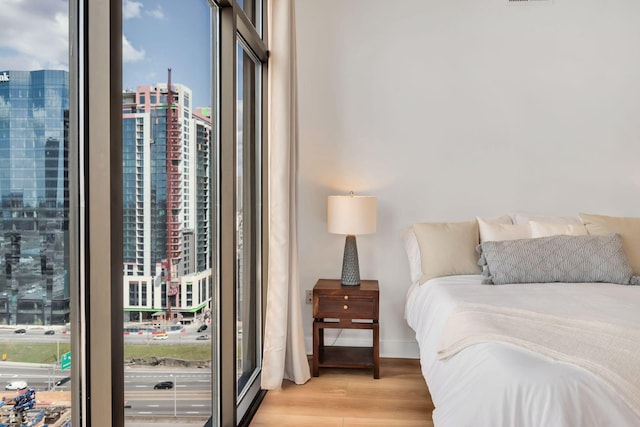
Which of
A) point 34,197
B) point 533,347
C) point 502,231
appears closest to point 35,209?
point 34,197

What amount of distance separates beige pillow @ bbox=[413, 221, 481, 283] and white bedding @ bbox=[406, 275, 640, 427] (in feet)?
2.34

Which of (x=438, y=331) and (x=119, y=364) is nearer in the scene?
(x=119, y=364)

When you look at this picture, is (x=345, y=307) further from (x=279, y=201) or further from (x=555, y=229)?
(x=555, y=229)

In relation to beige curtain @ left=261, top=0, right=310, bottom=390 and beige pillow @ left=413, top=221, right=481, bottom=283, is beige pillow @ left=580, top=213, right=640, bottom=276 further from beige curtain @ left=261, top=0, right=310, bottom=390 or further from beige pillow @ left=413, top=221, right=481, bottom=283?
beige curtain @ left=261, top=0, right=310, bottom=390

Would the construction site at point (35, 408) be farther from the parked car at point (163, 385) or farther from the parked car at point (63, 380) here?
the parked car at point (163, 385)

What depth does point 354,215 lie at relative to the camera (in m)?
3.57

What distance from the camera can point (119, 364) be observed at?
1312mm

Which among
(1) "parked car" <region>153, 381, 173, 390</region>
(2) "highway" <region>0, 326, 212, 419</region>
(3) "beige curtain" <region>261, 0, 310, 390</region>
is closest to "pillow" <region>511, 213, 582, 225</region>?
(3) "beige curtain" <region>261, 0, 310, 390</region>

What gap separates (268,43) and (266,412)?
227 cm

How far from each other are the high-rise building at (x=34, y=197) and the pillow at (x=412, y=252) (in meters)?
2.73

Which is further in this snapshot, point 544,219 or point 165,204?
point 544,219

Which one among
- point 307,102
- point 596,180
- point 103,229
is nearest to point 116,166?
point 103,229

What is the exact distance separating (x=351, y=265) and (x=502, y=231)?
1055 millimetres

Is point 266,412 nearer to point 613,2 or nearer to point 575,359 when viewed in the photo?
point 575,359
